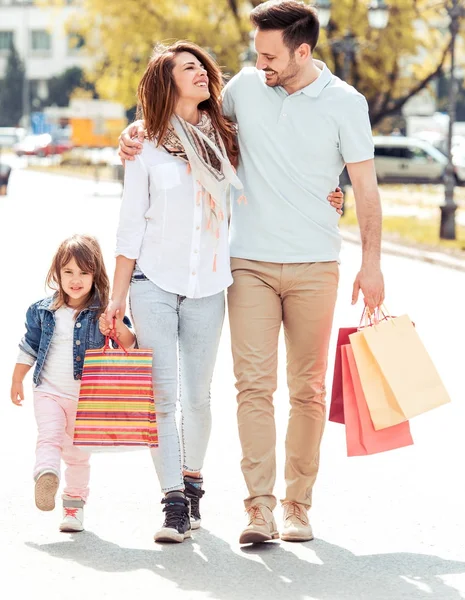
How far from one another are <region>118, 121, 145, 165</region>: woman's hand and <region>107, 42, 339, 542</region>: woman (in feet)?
0.08

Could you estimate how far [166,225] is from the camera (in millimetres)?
5105

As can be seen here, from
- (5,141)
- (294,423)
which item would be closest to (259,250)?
→ (294,423)

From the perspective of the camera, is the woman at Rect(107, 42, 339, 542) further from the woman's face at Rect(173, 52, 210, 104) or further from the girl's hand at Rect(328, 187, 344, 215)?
the girl's hand at Rect(328, 187, 344, 215)

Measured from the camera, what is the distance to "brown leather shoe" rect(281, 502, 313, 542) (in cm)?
519

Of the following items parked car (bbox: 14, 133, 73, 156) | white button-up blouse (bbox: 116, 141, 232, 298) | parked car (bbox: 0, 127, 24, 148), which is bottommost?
parked car (bbox: 0, 127, 24, 148)

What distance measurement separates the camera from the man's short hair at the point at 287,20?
5.10m

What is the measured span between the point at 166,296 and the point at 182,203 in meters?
0.34

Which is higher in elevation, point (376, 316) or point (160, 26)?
point (376, 316)

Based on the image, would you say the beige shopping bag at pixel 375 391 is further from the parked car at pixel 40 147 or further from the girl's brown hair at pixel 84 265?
the parked car at pixel 40 147

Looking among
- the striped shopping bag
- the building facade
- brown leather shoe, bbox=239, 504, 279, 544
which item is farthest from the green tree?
brown leather shoe, bbox=239, 504, 279, 544

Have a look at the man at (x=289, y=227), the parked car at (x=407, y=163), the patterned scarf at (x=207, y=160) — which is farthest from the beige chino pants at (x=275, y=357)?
the parked car at (x=407, y=163)

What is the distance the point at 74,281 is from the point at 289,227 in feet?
2.75

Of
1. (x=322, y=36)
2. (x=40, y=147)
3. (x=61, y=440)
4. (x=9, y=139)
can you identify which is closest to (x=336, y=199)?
(x=61, y=440)

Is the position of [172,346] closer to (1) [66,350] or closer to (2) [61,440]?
(1) [66,350]
